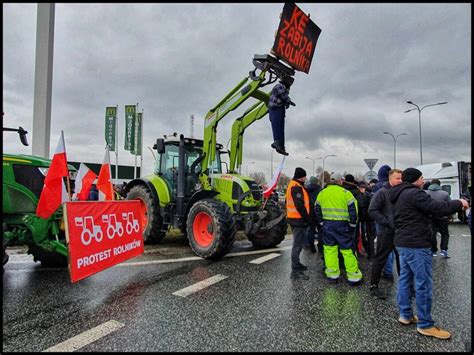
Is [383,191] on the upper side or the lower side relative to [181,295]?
upper

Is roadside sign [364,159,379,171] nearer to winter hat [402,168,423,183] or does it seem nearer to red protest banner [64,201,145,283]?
winter hat [402,168,423,183]

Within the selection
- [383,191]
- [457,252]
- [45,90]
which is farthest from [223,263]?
[45,90]

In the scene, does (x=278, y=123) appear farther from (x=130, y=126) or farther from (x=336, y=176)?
(x=130, y=126)

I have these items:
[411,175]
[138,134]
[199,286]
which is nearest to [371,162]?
[411,175]

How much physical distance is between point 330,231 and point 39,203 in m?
4.27

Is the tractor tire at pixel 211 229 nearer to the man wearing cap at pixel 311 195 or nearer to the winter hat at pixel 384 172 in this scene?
the man wearing cap at pixel 311 195

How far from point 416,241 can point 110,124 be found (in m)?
20.1

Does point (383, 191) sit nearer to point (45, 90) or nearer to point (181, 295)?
point (181, 295)

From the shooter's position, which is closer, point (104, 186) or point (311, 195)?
point (104, 186)

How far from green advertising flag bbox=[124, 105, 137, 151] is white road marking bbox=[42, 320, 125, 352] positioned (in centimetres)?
1843

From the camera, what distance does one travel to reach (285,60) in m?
5.77

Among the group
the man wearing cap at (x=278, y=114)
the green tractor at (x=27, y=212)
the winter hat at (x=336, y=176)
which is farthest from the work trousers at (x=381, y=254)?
the green tractor at (x=27, y=212)

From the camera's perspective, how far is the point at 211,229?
6113mm

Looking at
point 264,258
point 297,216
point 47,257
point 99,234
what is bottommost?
point 264,258
